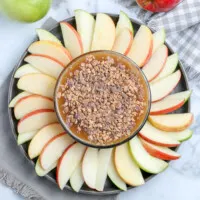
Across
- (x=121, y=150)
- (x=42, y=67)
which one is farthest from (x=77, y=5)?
(x=121, y=150)

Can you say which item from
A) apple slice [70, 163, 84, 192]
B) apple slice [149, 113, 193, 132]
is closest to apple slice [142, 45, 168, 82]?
apple slice [149, 113, 193, 132]

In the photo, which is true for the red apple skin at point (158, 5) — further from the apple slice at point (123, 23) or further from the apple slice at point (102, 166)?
the apple slice at point (102, 166)

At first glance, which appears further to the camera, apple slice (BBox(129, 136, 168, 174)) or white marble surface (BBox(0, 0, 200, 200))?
white marble surface (BBox(0, 0, 200, 200))

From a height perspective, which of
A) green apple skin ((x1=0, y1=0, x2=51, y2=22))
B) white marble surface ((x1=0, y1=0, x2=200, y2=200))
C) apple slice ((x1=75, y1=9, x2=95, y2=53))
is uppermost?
green apple skin ((x1=0, y1=0, x2=51, y2=22))

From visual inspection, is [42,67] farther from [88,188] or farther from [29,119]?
[88,188]

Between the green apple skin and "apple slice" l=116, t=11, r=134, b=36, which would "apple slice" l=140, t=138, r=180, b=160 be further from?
the green apple skin

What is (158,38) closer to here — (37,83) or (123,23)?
(123,23)

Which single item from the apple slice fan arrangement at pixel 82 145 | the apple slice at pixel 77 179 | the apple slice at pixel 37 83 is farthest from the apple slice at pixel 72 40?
the apple slice at pixel 77 179

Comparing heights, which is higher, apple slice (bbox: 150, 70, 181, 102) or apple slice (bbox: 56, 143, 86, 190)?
apple slice (bbox: 150, 70, 181, 102)
